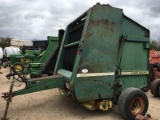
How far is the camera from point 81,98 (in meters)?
4.02

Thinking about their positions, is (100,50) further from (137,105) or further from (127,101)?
(137,105)

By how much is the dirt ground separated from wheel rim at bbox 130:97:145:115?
31 cm

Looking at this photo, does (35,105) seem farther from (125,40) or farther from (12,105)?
(125,40)

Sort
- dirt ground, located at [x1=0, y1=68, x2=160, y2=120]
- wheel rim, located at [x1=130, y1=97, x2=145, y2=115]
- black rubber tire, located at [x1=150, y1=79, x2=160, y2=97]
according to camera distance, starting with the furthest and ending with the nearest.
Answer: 1. black rubber tire, located at [x1=150, y1=79, x2=160, y2=97]
2. dirt ground, located at [x1=0, y1=68, x2=160, y2=120]
3. wheel rim, located at [x1=130, y1=97, x2=145, y2=115]

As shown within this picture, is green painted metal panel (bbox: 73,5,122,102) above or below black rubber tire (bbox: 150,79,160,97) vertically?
above

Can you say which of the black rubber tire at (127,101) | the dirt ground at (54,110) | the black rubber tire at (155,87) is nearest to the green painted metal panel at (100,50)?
the black rubber tire at (127,101)

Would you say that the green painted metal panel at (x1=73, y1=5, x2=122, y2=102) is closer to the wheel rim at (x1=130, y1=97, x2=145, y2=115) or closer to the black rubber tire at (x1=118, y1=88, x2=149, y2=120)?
the black rubber tire at (x1=118, y1=88, x2=149, y2=120)

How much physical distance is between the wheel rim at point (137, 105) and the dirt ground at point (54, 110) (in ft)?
1.02

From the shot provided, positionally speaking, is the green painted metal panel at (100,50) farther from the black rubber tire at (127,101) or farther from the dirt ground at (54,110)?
the dirt ground at (54,110)

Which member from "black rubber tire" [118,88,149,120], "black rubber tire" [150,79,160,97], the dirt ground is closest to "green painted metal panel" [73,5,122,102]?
"black rubber tire" [118,88,149,120]

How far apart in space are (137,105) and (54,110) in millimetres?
1753

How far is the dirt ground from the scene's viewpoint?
14.0 ft

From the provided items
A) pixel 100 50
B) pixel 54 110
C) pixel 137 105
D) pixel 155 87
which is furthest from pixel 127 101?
pixel 155 87

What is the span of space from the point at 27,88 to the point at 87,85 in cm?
115
